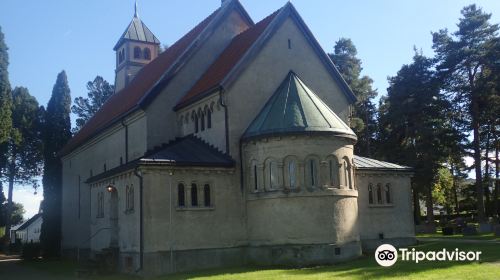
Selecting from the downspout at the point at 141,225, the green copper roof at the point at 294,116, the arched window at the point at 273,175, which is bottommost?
the downspout at the point at 141,225

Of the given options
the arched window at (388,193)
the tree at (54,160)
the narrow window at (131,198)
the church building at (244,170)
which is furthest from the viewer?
the tree at (54,160)

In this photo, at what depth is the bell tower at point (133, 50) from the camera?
43594mm

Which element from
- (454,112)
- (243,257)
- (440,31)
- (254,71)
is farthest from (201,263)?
(440,31)

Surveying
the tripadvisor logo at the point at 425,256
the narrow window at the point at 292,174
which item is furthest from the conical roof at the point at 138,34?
the tripadvisor logo at the point at 425,256

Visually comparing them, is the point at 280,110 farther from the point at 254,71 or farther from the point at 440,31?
the point at 440,31

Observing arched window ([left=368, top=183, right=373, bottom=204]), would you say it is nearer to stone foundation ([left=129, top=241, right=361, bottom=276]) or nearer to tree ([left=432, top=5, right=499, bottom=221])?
stone foundation ([left=129, top=241, right=361, bottom=276])

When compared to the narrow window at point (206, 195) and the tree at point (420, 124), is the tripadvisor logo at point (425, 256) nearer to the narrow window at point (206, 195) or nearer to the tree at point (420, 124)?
the narrow window at point (206, 195)

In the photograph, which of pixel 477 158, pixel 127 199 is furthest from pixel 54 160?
pixel 477 158

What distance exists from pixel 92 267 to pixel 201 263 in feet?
17.1

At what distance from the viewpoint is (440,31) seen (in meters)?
51.5

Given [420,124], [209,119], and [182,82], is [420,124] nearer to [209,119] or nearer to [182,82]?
[182,82]

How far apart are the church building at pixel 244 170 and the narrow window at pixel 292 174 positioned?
52 millimetres

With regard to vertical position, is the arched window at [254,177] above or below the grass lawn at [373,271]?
above

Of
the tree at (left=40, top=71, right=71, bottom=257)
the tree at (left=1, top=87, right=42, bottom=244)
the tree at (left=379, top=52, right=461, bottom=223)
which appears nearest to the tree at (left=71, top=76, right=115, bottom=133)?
the tree at (left=1, top=87, right=42, bottom=244)
